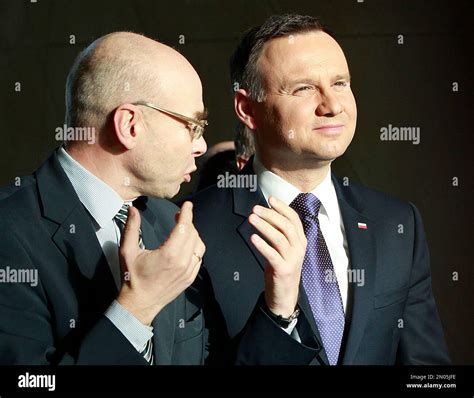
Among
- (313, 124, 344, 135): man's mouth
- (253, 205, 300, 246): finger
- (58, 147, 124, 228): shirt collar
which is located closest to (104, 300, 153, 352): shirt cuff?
(58, 147, 124, 228): shirt collar

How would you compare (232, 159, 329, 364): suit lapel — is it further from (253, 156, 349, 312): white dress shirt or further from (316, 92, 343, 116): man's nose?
(316, 92, 343, 116): man's nose

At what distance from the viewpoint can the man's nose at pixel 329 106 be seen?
1.91m

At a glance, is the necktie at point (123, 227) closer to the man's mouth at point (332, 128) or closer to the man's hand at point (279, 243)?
the man's hand at point (279, 243)

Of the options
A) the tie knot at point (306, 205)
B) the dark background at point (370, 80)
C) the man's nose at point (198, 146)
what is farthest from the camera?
the dark background at point (370, 80)

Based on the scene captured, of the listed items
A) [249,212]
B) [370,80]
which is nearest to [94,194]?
[249,212]

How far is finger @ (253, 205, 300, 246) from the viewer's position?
1697 mm

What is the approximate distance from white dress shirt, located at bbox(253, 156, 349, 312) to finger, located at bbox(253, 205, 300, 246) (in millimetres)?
240

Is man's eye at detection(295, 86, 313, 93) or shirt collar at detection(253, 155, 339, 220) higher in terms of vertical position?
man's eye at detection(295, 86, 313, 93)

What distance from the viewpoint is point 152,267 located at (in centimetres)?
161

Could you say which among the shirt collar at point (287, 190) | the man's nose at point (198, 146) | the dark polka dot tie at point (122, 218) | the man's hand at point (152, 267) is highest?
the man's nose at point (198, 146)

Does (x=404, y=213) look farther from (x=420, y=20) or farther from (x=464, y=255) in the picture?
(x=420, y=20)

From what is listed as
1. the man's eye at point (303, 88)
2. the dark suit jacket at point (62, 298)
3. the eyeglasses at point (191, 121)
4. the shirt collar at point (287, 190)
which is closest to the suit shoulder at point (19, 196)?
the dark suit jacket at point (62, 298)

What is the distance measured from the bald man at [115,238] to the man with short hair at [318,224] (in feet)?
0.33

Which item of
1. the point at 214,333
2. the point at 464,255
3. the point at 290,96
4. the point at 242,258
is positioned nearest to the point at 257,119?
the point at 290,96
